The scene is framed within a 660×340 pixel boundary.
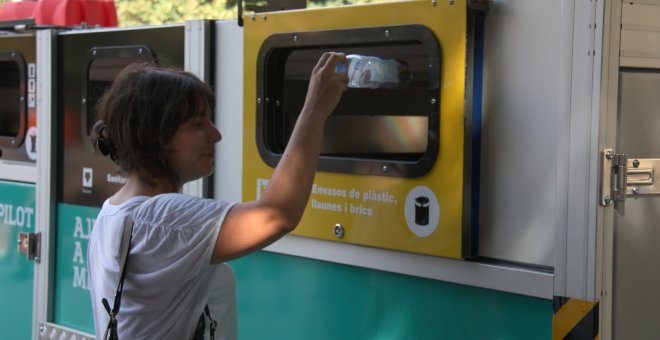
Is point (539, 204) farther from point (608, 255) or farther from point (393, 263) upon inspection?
point (393, 263)

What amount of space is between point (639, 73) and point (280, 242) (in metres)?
1.25

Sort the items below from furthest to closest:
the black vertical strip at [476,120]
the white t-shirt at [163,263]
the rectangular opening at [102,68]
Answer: the rectangular opening at [102,68], the black vertical strip at [476,120], the white t-shirt at [163,263]

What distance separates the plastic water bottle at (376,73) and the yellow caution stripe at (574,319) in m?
0.78

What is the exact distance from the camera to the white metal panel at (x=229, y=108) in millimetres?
3023

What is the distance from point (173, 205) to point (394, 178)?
80 centimetres

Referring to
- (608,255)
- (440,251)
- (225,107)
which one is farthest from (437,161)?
(225,107)

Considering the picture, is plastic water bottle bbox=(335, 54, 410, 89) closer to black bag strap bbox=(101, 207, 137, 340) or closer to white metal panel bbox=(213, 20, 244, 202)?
white metal panel bbox=(213, 20, 244, 202)

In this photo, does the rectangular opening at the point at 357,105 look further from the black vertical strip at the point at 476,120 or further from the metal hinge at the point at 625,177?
the metal hinge at the point at 625,177

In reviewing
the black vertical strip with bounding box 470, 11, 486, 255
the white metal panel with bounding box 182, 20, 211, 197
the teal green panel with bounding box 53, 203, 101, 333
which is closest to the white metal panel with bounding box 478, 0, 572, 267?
the black vertical strip with bounding box 470, 11, 486, 255

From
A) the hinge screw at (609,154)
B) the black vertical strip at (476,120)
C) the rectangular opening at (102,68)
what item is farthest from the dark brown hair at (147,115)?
the rectangular opening at (102,68)

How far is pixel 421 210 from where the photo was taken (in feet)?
7.94

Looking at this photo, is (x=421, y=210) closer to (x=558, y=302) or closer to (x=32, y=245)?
(x=558, y=302)

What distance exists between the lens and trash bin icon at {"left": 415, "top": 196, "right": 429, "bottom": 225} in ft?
7.91

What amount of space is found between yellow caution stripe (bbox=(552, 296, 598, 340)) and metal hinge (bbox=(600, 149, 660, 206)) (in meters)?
0.23
